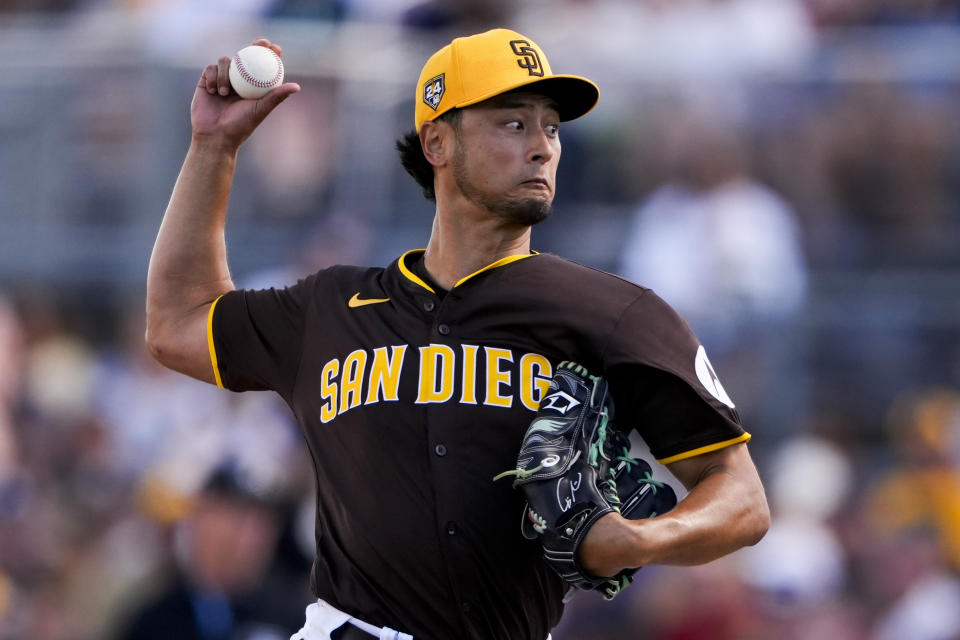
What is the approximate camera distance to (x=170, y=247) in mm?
4137

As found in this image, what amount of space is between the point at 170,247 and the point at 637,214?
4.72 metres

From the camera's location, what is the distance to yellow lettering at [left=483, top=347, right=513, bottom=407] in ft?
11.6

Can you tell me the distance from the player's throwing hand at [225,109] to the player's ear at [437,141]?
0.42 m

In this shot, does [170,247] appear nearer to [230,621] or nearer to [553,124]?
[553,124]

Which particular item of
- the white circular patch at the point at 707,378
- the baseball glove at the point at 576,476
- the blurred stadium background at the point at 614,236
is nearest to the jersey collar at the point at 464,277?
the baseball glove at the point at 576,476

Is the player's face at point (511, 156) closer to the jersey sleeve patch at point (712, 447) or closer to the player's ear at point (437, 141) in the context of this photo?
the player's ear at point (437, 141)

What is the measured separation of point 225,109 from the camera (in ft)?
13.8

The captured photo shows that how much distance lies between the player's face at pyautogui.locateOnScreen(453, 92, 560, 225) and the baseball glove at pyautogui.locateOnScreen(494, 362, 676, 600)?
0.51m

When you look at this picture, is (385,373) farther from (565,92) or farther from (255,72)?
(255,72)

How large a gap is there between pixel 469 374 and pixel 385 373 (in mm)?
223

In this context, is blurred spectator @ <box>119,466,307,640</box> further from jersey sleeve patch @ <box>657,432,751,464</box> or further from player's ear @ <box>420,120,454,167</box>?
jersey sleeve patch @ <box>657,432,751,464</box>

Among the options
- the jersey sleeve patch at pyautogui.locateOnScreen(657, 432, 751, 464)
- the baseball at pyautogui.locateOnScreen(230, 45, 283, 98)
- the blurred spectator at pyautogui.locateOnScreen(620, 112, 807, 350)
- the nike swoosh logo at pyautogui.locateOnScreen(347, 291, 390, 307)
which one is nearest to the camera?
the jersey sleeve patch at pyautogui.locateOnScreen(657, 432, 751, 464)

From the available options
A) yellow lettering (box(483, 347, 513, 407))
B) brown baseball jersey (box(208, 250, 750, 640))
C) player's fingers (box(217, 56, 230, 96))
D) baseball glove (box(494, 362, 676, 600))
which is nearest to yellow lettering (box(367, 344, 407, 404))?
brown baseball jersey (box(208, 250, 750, 640))

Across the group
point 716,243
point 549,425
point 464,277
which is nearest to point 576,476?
point 549,425
